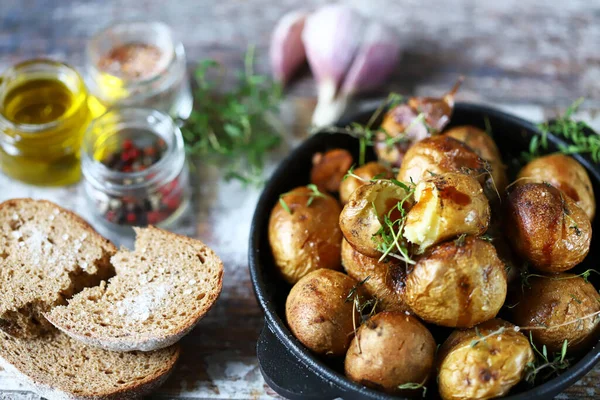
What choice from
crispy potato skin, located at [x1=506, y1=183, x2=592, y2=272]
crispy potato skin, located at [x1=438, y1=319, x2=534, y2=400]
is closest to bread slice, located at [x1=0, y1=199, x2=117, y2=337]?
crispy potato skin, located at [x1=438, y1=319, x2=534, y2=400]

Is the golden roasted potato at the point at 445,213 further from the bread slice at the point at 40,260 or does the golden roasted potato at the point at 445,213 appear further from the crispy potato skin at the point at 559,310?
the bread slice at the point at 40,260

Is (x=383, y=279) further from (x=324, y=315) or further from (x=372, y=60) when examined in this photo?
(x=372, y=60)

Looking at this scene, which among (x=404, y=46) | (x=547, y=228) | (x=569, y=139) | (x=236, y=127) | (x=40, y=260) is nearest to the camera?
(x=547, y=228)

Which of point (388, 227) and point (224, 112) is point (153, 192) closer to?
point (224, 112)

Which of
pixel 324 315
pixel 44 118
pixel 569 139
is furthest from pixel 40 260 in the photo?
pixel 569 139

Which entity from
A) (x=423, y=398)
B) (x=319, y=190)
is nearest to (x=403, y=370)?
(x=423, y=398)

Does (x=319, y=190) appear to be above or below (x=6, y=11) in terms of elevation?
above
